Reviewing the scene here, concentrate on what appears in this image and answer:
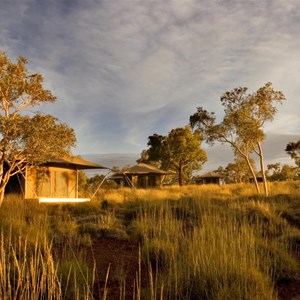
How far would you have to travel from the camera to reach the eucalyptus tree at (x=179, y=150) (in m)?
41.0

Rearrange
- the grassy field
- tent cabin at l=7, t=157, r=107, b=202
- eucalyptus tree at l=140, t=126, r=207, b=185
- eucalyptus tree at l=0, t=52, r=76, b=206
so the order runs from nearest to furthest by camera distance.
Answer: the grassy field, eucalyptus tree at l=0, t=52, r=76, b=206, tent cabin at l=7, t=157, r=107, b=202, eucalyptus tree at l=140, t=126, r=207, b=185

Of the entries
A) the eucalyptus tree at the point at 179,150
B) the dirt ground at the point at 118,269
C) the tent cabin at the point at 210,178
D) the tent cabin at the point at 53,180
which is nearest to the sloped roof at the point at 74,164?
the tent cabin at the point at 53,180

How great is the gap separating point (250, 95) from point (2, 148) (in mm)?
14647

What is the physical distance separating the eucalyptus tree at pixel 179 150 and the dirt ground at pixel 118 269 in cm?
3226

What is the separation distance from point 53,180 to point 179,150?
21665mm

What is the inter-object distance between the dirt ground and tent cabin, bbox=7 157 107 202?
987 centimetres

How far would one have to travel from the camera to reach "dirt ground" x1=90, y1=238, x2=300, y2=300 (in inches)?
207

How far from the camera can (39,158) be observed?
1420 cm

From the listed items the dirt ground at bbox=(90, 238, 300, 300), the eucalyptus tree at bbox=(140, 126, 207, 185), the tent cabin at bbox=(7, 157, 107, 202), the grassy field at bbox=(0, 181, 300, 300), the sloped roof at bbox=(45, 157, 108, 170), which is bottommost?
the dirt ground at bbox=(90, 238, 300, 300)

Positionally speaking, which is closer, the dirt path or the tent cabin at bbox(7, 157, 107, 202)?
the dirt path

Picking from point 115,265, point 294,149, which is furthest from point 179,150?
point 115,265

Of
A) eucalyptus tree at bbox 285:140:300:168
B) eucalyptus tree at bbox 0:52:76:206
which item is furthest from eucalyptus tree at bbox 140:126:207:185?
eucalyptus tree at bbox 0:52:76:206

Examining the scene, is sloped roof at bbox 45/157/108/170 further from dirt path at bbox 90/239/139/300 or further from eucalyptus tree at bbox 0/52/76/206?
dirt path at bbox 90/239/139/300

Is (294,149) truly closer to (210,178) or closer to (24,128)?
(210,178)
